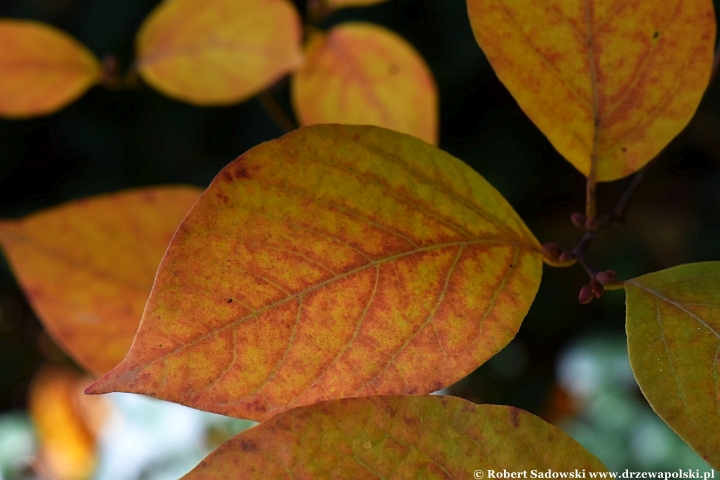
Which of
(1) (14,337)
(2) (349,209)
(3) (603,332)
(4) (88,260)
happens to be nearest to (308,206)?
(2) (349,209)

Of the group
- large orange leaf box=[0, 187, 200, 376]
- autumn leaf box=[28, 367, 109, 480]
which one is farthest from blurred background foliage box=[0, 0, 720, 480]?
large orange leaf box=[0, 187, 200, 376]

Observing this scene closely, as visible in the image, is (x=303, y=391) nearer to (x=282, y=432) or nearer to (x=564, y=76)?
(x=282, y=432)

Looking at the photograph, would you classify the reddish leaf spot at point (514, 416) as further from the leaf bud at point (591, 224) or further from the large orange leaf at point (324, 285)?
the leaf bud at point (591, 224)

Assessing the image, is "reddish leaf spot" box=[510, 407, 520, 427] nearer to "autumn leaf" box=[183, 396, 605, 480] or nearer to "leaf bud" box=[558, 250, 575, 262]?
"autumn leaf" box=[183, 396, 605, 480]

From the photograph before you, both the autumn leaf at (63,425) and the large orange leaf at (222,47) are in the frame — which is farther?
the autumn leaf at (63,425)

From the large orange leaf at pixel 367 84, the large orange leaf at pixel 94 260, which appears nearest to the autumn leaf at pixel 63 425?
the large orange leaf at pixel 94 260

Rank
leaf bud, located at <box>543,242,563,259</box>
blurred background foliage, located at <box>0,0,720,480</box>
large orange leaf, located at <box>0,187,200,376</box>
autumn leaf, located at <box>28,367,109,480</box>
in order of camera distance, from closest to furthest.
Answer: leaf bud, located at <box>543,242,563,259</box>
large orange leaf, located at <box>0,187,200,376</box>
blurred background foliage, located at <box>0,0,720,480</box>
autumn leaf, located at <box>28,367,109,480</box>
